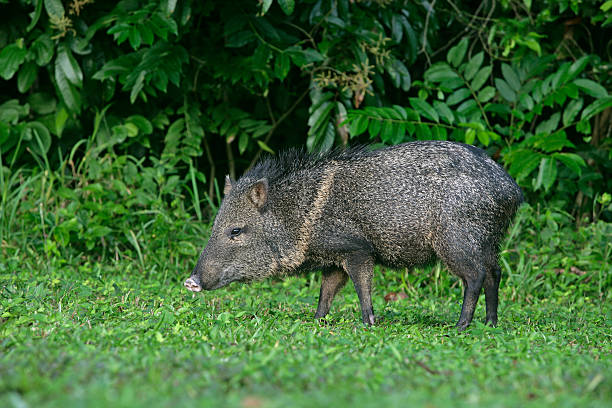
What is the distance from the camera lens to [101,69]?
6.25m

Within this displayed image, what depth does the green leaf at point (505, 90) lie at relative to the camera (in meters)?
6.57

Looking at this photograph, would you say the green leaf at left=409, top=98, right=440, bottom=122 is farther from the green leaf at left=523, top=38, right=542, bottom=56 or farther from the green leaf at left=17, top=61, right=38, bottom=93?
the green leaf at left=17, top=61, right=38, bottom=93

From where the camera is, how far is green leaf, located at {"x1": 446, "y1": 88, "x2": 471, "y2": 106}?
647 centimetres

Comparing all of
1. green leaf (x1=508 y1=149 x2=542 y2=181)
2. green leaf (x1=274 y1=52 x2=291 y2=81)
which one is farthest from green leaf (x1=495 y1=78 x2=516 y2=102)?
green leaf (x1=274 y1=52 x2=291 y2=81)

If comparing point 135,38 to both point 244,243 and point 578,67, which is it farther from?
point 578,67

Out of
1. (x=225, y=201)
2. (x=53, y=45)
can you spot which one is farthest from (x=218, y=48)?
(x=225, y=201)

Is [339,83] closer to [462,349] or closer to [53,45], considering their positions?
[53,45]

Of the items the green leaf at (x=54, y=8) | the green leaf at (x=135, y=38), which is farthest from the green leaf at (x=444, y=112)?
the green leaf at (x=54, y=8)

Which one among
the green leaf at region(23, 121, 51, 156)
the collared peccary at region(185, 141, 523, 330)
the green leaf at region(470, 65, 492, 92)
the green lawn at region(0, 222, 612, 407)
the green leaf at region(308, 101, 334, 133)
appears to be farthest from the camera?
the green leaf at region(23, 121, 51, 156)

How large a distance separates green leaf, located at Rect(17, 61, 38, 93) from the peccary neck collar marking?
3.12 m

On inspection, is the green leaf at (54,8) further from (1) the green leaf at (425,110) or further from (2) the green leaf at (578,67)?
(2) the green leaf at (578,67)

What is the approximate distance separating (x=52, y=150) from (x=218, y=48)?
189 cm

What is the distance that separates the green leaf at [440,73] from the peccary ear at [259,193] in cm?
241

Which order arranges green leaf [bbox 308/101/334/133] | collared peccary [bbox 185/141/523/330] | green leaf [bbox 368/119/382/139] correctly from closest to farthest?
collared peccary [bbox 185/141/523/330]
green leaf [bbox 368/119/382/139]
green leaf [bbox 308/101/334/133]
